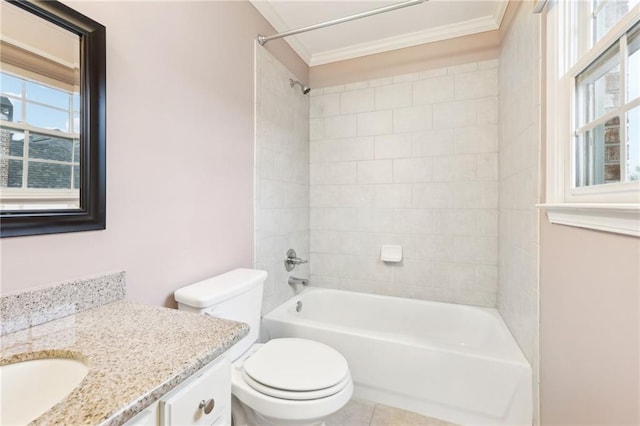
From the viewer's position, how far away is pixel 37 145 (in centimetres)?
84

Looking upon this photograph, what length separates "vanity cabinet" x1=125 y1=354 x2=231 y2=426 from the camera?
0.61 metres

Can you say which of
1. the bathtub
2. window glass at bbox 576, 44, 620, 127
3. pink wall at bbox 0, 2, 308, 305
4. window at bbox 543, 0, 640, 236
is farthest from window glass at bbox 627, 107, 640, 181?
pink wall at bbox 0, 2, 308, 305

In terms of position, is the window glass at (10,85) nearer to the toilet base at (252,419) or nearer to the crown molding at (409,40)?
the toilet base at (252,419)

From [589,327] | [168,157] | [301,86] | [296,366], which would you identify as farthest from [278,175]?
[589,327]

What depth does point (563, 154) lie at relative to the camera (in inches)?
47.6

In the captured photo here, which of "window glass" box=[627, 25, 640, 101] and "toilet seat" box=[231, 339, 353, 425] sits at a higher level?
"window glass" box=[627, 25, 640, 101]

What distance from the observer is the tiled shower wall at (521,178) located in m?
1.39

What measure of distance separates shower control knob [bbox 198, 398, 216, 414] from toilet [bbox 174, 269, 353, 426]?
490 mm

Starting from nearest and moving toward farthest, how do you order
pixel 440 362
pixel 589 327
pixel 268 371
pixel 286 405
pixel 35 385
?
pixel 35 385, pixel 589 327, pixel 286 405, pixel 268 371, pixel 440 362

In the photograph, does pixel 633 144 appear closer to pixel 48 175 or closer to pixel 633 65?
pixel 633 65

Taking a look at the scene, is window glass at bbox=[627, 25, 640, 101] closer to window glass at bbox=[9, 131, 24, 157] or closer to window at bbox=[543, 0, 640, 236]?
window at bbox=[543, 0, 640, 236]

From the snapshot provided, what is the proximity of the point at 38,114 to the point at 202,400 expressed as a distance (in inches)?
36.9

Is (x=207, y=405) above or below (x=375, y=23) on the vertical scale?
below

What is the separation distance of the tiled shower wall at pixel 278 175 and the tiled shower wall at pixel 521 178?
59.4 inches
